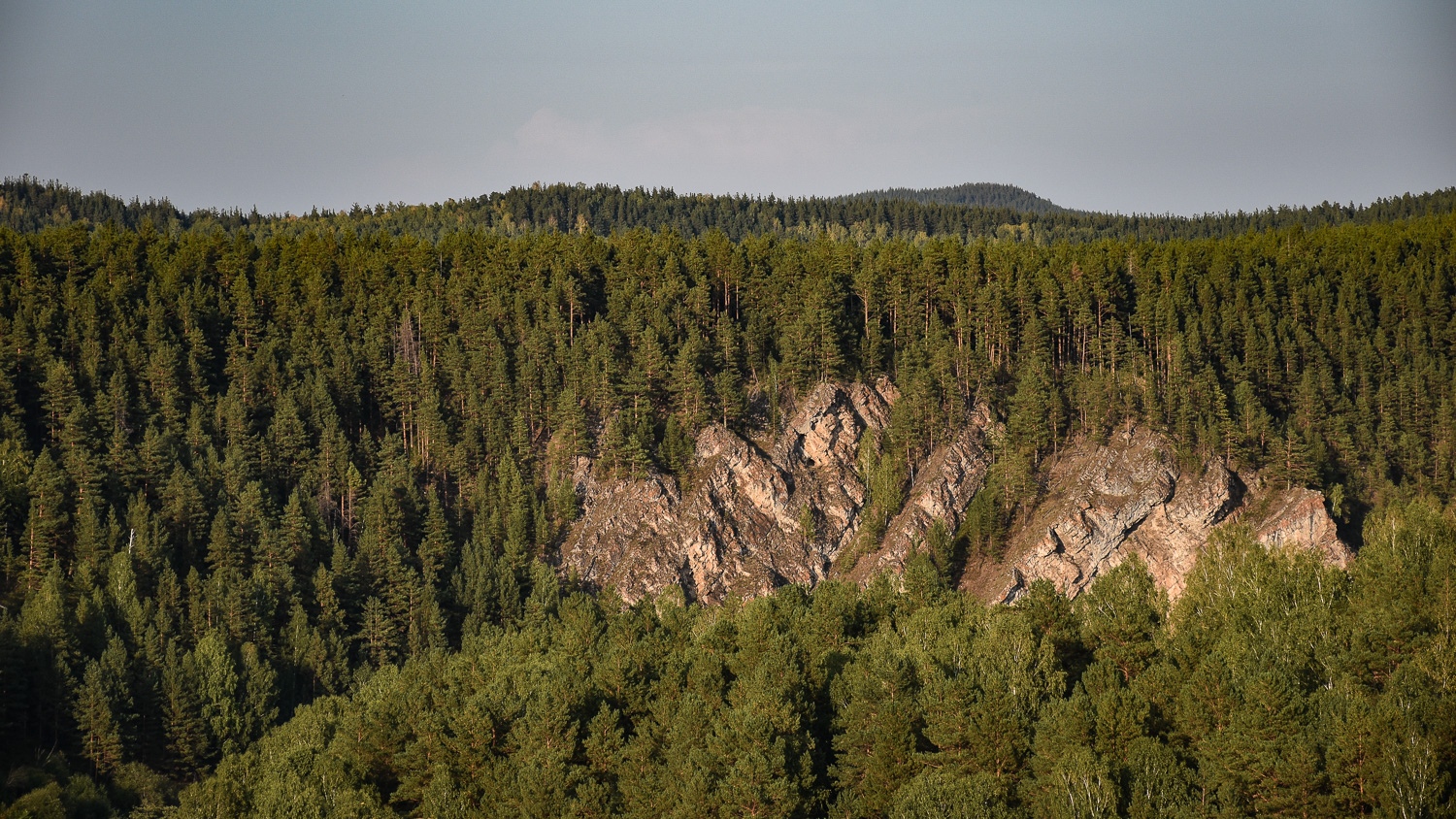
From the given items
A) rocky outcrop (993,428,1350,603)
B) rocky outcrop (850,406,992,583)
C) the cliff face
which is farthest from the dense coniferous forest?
rocky outcrop (993,428,1350,603)

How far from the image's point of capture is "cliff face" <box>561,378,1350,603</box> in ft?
382

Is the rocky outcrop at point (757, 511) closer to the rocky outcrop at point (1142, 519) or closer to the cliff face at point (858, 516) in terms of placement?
the cliff face at point (858, 516)

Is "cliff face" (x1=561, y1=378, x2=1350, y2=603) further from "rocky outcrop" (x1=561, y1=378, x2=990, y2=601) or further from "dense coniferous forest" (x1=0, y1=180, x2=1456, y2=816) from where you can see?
"dense coniferous forest" (x1=0, y1=180, x2=1456, y2=816)

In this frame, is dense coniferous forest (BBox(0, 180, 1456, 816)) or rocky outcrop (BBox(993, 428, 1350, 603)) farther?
rocky outcrop (BBox(993, 428, 1350, 603))

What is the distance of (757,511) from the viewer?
123 m

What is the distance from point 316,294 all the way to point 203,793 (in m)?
76.1

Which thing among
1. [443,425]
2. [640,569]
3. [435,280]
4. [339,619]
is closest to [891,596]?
[640,569]

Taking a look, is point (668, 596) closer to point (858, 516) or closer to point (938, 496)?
point (858, 516)

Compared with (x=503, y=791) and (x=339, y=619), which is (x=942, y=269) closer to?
(x=339, y=619)

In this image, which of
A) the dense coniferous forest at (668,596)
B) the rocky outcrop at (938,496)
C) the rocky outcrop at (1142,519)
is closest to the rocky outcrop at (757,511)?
the rocky outcrop at (938,496)

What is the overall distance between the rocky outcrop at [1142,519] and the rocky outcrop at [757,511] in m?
7.78

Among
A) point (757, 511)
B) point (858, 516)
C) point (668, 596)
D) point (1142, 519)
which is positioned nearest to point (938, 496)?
point (858, 516)

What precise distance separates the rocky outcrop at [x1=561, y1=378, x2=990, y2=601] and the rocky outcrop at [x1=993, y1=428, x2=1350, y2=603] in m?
7.78

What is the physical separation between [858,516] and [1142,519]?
76.6 ft
